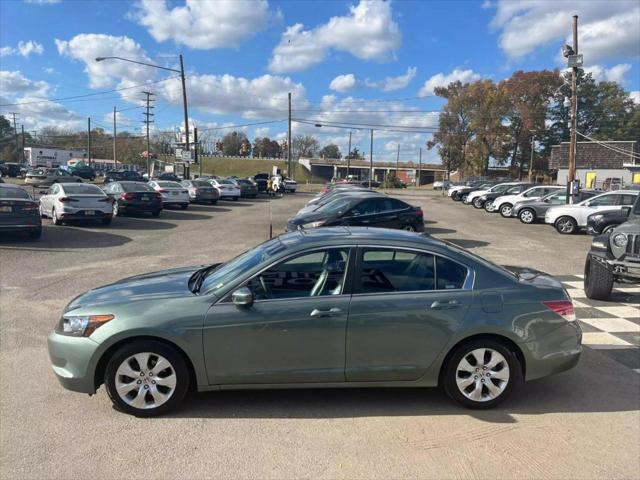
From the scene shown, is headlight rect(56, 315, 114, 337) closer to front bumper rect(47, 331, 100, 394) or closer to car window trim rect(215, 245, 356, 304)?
front bumper rect(47, 331, 100, 394)

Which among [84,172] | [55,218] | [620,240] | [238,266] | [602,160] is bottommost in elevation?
[55,218]

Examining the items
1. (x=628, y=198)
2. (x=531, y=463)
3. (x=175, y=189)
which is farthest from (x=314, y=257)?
(x=175, y=189)

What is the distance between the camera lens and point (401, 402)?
437 centimetres

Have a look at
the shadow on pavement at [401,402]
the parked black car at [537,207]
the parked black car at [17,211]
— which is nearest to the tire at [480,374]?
the shadow on pavement at [401,402]

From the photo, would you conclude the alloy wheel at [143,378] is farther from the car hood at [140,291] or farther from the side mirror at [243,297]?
the side mirror at [243,297]

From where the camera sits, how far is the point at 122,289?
444 centimetres

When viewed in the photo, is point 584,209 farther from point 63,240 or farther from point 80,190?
point 80,190

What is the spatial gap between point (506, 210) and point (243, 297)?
2428 cm

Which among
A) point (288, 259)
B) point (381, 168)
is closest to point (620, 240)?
point (288, 259)

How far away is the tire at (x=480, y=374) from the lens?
4.15 meters

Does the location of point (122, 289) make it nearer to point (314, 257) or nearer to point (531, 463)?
point (314, 257)

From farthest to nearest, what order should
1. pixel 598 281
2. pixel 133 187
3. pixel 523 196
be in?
pixel 523 196, pixel 133 187, pixel 598 281

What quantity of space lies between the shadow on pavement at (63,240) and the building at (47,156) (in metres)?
85.3

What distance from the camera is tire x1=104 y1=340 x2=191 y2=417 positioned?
3957 mm
